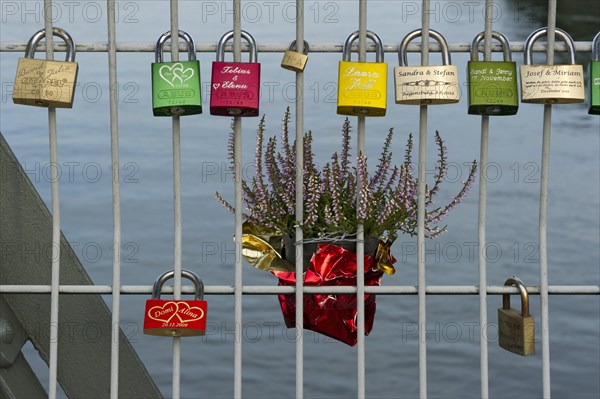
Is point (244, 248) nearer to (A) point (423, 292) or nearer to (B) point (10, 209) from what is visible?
(A) point (423, 292)

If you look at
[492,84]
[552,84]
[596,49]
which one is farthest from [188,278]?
[596,49]

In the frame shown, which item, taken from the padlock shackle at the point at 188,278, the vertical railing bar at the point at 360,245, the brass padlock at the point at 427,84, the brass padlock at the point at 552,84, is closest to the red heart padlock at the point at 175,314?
the padlock shackle at the point at 188,278

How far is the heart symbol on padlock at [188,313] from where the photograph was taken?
9.65 ft

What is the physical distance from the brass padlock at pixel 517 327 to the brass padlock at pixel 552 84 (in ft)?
1.65

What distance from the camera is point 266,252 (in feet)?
10.00

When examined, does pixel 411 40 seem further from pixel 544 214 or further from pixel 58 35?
pixel 58 35

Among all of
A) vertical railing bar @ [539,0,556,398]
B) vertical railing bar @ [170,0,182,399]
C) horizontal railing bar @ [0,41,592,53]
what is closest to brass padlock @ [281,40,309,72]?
horizontal railing bar @ [0,41,592,53]

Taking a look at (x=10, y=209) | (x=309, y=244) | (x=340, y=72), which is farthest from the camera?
(x=10, y=209)

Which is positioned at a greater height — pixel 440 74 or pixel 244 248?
pixel 440 74

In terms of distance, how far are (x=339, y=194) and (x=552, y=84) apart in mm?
611

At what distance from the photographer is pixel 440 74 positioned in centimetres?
282

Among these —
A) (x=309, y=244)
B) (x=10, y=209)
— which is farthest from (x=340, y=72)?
(x=10, y=209)

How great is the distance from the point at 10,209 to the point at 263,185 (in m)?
0.97

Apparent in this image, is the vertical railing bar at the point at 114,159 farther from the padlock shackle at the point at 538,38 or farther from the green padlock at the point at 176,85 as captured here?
the padlock shackle at the point at 538,38
